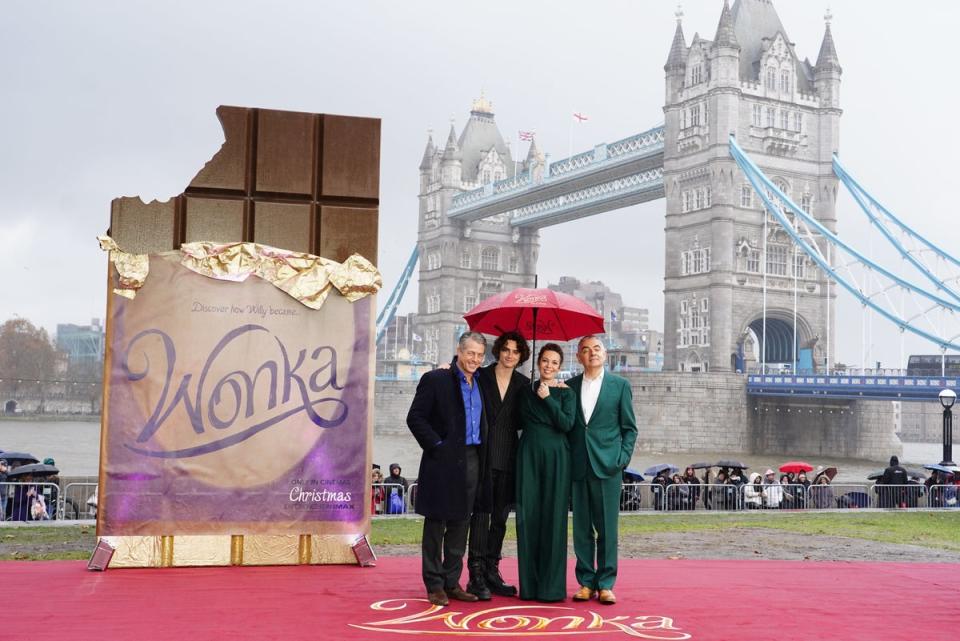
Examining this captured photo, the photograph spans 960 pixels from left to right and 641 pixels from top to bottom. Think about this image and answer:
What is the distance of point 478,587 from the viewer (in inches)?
211

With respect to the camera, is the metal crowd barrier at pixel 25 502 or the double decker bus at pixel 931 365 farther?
the double decker bus at pixel 931 365

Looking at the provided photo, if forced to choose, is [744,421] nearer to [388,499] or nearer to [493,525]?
[388,499]

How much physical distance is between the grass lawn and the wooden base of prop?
107cm

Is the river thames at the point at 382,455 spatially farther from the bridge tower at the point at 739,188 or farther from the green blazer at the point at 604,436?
the green blazer at the point at 604,436

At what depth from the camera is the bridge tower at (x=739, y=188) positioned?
149 ft

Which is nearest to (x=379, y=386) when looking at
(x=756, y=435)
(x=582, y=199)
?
(x=582, y=199)

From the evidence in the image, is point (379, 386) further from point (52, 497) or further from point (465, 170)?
point (52, 497)

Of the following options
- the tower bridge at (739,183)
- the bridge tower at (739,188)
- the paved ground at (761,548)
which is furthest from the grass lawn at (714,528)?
the bridge tower at (739,188)

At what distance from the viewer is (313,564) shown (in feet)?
20.8

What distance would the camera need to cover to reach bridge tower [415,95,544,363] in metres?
71.2

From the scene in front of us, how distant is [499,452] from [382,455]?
35.0 metres

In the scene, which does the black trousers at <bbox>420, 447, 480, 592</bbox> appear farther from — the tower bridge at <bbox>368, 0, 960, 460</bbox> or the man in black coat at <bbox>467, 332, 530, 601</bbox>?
the tower bridge at <bbox>368, 0, 960, 460</bbox>

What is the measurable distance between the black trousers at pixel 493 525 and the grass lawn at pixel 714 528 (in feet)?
9.32

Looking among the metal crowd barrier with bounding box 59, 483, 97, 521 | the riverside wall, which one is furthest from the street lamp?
the riverside wall
